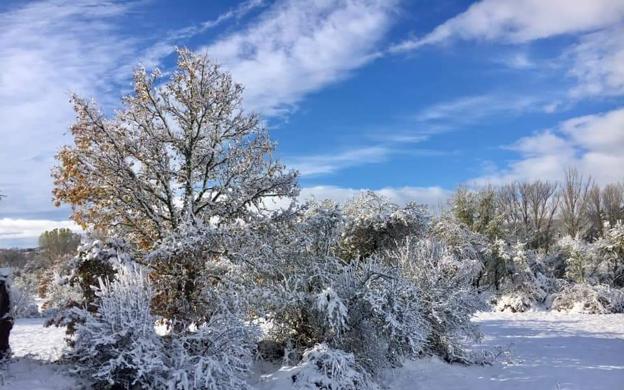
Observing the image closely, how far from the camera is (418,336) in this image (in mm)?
8789

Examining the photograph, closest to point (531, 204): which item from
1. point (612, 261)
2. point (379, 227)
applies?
point (612, 261)

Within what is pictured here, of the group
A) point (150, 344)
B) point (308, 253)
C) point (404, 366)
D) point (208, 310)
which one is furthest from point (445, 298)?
point (150, 344)

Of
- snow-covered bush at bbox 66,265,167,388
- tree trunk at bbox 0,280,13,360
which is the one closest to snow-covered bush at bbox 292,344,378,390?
snow-covered bush at bbox 66,265,167,388

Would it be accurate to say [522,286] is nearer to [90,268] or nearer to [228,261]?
[228,261]

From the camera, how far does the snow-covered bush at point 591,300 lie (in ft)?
62.5

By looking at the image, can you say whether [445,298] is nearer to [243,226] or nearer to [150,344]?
[243,226]

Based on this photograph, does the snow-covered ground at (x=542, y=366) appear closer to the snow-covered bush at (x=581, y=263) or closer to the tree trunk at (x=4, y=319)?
the tree trunk at (x=4, y=319)

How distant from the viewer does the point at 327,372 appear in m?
8.18

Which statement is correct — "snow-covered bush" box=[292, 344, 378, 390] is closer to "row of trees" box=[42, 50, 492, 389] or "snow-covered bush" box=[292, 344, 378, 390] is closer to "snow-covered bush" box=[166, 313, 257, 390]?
"row of trees" box=[42, 50, 492, 389]

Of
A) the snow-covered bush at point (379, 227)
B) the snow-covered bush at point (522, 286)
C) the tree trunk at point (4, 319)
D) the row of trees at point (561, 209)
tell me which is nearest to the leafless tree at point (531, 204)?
the row of trees at point (561, 209)

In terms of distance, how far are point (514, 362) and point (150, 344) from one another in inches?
295

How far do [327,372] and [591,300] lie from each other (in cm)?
1488

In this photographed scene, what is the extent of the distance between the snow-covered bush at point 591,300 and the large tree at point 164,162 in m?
14.1

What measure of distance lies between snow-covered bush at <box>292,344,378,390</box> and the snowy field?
1.08ft
